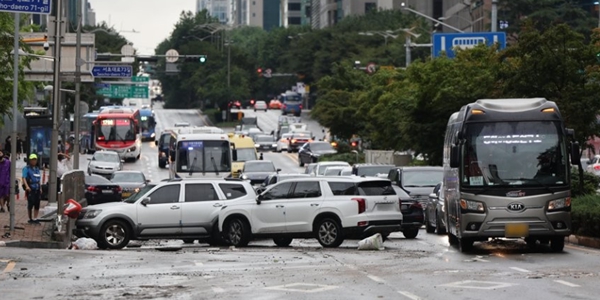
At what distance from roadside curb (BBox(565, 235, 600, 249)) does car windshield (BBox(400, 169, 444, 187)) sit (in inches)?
308

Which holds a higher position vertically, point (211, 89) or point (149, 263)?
point (211, 89)

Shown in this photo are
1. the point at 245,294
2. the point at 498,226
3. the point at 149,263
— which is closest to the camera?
the point at 245,294

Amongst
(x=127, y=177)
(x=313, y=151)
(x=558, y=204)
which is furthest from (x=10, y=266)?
(x=313, y=151)

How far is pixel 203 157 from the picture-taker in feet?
165

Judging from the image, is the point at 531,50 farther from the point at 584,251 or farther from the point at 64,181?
the point at 64,181

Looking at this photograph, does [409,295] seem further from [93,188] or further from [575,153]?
[93,188]

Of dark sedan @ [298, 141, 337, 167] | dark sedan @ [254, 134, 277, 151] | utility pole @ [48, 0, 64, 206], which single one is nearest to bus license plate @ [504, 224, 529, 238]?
utility pole @ [48, 0, 64, 206]

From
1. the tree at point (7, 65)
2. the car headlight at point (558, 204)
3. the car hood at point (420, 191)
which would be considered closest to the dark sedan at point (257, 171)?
the tree at point (7, 65)

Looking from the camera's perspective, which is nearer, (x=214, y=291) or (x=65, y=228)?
(x=214, y=291)

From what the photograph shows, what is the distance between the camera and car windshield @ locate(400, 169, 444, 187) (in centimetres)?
3703

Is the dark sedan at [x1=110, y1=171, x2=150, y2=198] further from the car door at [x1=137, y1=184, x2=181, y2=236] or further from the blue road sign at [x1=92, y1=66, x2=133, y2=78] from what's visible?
the car door at [x1=137, y1=184, x2=181, y2=236]

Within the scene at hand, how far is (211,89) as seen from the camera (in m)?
157

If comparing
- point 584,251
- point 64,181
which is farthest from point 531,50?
point 64,181

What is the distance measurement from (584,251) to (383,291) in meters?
9.90
